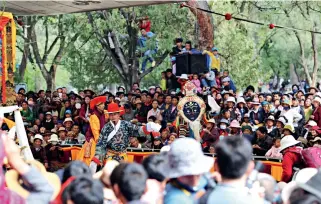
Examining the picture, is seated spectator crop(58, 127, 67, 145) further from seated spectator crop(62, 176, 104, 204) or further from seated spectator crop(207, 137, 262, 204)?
seated spectator crop(207, 137, 262, 204)

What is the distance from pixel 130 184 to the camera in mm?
4918

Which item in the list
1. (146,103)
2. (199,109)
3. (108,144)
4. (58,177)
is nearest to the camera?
(58,177)

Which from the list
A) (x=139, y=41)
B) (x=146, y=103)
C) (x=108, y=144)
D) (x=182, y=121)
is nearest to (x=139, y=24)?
(x=139, y=41)

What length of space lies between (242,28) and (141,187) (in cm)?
2708

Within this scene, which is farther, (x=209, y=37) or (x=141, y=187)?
(x=209, y=37)

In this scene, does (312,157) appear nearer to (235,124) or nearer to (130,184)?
(235,124)

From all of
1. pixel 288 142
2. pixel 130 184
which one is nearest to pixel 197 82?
pixel 288 142

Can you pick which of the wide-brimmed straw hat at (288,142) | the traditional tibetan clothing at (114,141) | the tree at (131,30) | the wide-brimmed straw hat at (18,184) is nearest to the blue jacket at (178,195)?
the wide-brimmed straw hat at (18,184)

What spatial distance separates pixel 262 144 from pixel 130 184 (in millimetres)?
9253

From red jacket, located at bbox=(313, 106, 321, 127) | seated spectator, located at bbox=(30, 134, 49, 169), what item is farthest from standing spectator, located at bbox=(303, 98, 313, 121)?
seated spectator, located at bbox=(30, 134, 49, 169)

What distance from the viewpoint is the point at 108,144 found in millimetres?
11953

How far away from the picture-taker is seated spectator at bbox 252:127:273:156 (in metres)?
13.8

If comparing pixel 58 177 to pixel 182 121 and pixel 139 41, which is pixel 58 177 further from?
pixel 139 41

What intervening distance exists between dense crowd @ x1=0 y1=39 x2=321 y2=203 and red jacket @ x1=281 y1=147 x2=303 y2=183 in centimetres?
1
